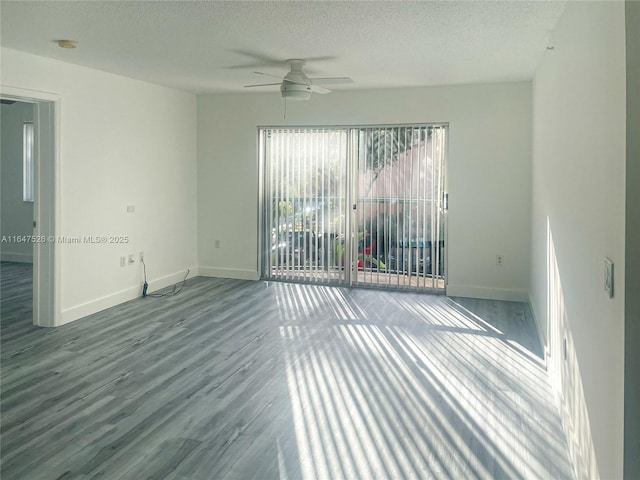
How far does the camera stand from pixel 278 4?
3.22 meters

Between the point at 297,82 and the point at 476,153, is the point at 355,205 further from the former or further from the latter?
the point at 297,82

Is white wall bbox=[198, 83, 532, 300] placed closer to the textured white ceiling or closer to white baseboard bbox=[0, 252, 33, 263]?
the textured white ceiling

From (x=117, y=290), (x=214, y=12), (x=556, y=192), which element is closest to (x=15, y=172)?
(x=117, y=290)

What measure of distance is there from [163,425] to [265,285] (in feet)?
12.7

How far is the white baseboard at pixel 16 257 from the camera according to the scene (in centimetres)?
815

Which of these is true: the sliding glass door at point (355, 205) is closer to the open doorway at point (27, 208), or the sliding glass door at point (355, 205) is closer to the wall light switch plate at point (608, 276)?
the open doorway at point (27, 208)

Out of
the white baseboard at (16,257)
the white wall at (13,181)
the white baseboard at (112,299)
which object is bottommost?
the white baseboard at (112,299)

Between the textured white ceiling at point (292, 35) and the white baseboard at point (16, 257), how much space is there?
417cm

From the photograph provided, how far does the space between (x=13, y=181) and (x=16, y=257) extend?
124 centimetres

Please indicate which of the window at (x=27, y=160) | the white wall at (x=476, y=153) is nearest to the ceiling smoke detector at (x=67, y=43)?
the white wall at (x=476, y=153)

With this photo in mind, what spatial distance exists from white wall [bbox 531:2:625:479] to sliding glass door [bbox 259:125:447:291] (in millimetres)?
2570

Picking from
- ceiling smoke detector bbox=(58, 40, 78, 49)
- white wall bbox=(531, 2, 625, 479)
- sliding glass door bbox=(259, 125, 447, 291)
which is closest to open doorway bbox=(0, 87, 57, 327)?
ceiling smoke detector bbox=(58, 40, 78, 49)

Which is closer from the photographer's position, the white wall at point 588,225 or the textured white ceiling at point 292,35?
the white wall at point 588,225

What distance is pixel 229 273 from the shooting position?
717 centimetres
